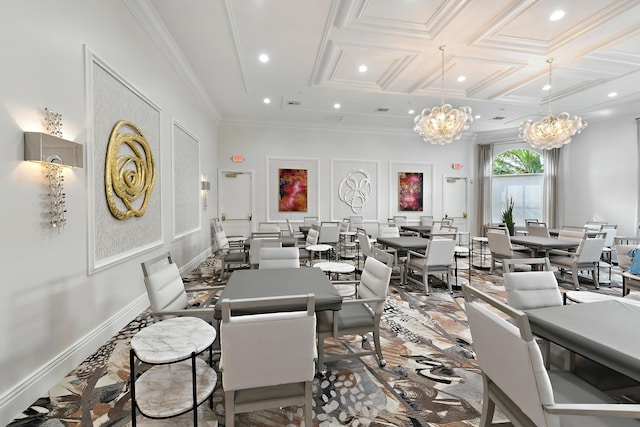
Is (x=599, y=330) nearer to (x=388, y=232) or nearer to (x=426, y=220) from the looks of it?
(x=388, y=232)

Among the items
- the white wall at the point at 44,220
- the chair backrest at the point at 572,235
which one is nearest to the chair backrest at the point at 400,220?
the chair backrest at the point at 572,235

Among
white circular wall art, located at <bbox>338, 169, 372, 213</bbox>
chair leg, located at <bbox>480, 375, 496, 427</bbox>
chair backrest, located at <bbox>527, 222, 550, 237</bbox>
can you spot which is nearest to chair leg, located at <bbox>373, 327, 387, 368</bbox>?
chair leg, located at <bbox>480, 375, 496, 427</bbox>

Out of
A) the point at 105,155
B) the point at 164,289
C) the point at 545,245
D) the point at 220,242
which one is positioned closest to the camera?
the point at 164,289

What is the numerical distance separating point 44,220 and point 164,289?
3.28 feet

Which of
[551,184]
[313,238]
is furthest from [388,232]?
[551,184]

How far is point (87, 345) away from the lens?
8.39 feet

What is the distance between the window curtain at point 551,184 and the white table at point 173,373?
10.0 meters

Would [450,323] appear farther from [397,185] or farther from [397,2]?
[397,185]

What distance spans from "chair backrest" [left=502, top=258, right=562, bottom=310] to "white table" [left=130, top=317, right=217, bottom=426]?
2.01 m

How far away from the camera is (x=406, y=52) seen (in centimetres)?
439

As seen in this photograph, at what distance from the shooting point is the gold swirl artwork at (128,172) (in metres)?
2.91

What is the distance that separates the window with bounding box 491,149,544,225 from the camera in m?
9.00

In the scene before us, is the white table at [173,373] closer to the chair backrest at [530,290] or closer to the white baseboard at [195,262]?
the chair backrest at [530,290]

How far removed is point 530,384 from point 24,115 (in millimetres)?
3211
